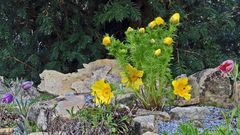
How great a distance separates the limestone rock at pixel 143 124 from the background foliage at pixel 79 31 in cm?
210

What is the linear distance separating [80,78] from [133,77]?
1.22m

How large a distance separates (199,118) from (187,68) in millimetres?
2031

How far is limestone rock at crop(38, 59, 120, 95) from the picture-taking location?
4.45 metres

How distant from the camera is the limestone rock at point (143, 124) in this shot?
305 centimetres

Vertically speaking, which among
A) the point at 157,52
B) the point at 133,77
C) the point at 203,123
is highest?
the point at 157,52

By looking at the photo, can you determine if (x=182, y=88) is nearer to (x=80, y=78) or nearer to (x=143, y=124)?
(x=143, y=124)

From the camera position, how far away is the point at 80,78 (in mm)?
4637

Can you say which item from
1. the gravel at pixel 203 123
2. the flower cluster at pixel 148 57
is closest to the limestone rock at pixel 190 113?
the gravel at pixel 203 123

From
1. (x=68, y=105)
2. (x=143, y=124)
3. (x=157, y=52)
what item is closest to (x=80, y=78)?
(x=68, y=105)

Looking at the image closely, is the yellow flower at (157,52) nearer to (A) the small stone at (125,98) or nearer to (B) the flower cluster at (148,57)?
(B) the flower cluster at (148,57)

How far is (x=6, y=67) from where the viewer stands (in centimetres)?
569

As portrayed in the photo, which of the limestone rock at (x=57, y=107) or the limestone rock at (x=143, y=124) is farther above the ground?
the limestone rock at (x=57, y=107)

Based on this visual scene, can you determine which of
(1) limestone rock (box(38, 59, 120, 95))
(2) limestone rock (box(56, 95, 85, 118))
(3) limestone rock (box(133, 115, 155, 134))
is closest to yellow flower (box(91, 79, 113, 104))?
(2) limestone rock (box(56, 95, 85, 118))

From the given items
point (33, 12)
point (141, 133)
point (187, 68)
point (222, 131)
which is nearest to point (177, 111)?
point (141, 133)
